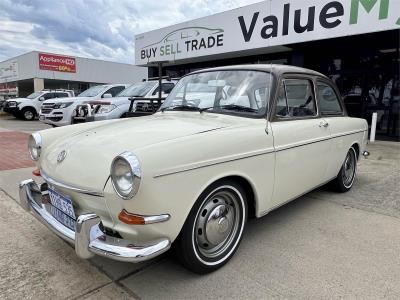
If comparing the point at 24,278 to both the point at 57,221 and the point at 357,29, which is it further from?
the point at 357,29

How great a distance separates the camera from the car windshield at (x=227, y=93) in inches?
124

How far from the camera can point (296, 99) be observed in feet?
11.5

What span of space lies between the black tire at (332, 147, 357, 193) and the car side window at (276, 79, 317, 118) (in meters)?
1.27

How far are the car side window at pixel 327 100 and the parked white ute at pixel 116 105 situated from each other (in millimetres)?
4847

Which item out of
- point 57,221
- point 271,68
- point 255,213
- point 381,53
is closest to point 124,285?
point 57,221

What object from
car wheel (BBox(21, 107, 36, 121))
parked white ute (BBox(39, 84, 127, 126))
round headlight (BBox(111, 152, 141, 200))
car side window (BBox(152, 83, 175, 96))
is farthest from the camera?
car wheel (BBox(21, 107, 36, 121))

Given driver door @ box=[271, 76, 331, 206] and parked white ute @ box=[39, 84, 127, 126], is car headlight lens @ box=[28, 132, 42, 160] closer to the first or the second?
driver door @ box=[271, 76, 331, 206]

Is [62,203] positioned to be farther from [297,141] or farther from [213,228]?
[297,141]

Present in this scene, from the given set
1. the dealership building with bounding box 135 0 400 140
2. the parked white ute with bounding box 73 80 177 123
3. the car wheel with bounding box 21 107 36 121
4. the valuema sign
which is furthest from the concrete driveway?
the car wheel with bounding box 21 107 36 121

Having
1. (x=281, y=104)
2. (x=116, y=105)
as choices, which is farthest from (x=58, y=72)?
(x=281, y=104)

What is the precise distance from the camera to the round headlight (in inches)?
77.9

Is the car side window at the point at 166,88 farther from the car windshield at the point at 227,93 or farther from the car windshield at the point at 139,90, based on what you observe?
the car windshield at the point at 227,93

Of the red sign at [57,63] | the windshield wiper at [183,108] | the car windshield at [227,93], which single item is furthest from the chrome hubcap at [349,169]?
the red sign at [57,63]

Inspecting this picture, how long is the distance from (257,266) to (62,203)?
1650 millimetres
